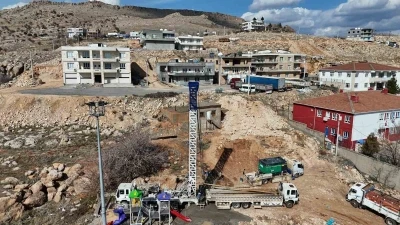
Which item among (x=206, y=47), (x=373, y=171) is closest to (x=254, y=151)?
(x=373, y=171)

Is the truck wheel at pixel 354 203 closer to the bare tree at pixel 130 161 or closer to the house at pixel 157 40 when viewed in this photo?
the bare tree at pixel 130 161

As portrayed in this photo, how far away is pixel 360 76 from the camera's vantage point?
193 ft

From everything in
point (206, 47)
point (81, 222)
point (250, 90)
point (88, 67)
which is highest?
point (206, 47)

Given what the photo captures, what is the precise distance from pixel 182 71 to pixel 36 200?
Result: 4368cm

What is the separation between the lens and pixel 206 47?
307 ft

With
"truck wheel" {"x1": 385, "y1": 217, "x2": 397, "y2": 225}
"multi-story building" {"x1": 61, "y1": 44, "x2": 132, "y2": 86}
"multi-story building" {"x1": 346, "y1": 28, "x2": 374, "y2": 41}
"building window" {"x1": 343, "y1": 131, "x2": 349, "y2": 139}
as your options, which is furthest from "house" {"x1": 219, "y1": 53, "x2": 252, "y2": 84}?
"multi-story building" {"x1": 346, "y1": 28, "x2": 374, "y2": 41}

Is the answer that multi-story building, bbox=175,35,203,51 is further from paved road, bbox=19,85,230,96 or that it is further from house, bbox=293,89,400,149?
house, bbox=293,89,400,149

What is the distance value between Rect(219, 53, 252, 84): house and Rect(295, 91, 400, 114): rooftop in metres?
→ 27.6

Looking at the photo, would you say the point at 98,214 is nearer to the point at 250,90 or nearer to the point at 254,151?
the point at 254,151

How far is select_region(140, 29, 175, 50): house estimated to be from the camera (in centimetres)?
8200

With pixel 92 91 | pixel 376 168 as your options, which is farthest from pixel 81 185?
pixel 92 91

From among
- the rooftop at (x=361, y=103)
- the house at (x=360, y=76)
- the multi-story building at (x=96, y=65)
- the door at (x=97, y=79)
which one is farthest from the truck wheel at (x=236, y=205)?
the house at (x=360, y=76)

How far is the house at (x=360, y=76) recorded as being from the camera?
58656 millimetres

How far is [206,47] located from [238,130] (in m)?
60.8
